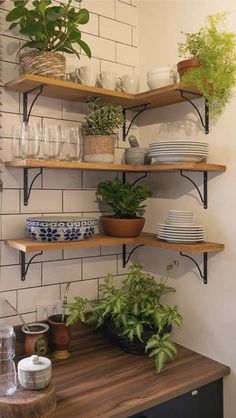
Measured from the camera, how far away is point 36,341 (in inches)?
58.2

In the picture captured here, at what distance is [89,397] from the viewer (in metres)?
1.26

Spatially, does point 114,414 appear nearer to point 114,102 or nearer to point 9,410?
point 9,410

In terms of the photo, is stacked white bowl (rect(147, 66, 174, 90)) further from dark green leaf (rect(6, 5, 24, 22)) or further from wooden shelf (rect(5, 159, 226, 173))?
dark green leaf (rect(6, 5, 24, 22))

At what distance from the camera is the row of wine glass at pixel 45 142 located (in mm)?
1452

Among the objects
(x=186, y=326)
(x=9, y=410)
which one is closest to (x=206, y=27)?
(x=186, y=326)

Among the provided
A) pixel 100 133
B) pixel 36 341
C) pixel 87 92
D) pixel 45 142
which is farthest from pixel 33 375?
pixel 87 92

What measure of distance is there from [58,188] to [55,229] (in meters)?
0.29

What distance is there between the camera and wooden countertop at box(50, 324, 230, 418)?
1.21 meters

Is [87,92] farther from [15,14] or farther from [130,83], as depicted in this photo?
[15,14]

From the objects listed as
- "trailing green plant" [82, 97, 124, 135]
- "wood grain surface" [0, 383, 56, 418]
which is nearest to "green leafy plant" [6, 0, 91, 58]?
"trailing green plant" [82, 97, 124, 135]

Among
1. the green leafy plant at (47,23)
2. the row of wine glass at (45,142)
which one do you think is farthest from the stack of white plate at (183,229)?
the green leafy plant at (47,23)

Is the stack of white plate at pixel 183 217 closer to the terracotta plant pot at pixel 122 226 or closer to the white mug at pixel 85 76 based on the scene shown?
the terracotta plant pot at pixel 122 226

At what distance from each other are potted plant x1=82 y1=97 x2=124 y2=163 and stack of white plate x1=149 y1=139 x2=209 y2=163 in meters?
0.19

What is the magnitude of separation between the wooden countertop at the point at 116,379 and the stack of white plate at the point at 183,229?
49cm
